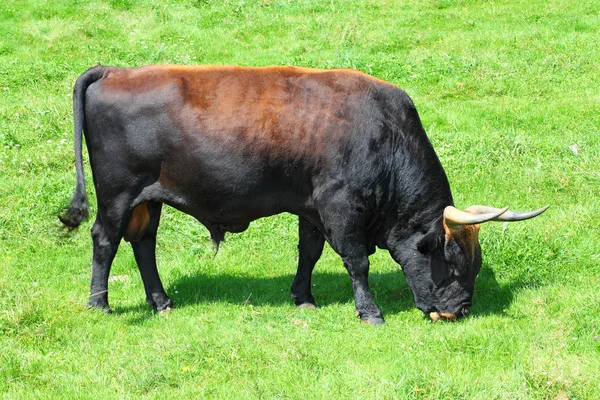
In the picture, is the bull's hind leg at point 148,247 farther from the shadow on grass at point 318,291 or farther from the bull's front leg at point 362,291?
the bull's front leg at point 362,291

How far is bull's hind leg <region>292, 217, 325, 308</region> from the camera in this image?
30.1 ft

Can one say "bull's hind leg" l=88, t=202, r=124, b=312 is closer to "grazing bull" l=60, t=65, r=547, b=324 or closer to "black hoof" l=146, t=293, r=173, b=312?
"grazing bull" l=60, t=65, r=547, b=324

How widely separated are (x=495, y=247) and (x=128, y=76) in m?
4.16

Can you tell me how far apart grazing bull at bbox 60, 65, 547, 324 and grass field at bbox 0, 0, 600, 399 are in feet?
2.20

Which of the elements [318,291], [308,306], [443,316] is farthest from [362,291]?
[318,291]

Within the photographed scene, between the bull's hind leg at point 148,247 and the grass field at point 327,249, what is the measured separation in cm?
20

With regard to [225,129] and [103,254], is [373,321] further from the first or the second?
[103,254]

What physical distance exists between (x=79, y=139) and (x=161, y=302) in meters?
1.76

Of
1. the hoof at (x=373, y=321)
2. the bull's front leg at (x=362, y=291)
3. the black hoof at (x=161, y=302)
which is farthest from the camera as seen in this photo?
the black hoof at (x=161, y=302)

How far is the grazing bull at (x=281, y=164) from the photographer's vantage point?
8383mm

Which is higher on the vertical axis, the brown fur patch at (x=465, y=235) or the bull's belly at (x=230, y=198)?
the bull's belly at (x=230, y=198)

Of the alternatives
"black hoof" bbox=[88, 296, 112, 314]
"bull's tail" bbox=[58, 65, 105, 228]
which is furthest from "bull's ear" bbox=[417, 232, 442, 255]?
"bull's tail" bbox=[58, 65, 105, 228]

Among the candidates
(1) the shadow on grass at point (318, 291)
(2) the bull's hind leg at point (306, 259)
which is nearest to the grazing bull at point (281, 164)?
(1) the shadow on grass at point (318, 291)

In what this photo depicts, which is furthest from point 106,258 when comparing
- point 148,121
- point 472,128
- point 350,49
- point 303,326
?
point 350,49
